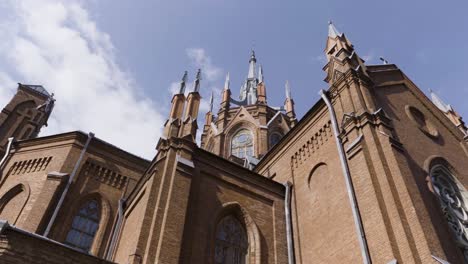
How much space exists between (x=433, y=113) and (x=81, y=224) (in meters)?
16.3

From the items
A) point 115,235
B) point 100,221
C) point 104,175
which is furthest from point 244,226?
point 104,175

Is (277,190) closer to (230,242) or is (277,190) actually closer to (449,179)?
→ (230,242)

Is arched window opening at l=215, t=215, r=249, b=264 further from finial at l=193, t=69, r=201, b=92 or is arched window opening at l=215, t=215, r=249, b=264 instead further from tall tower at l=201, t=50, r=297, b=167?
tall tower at l=201, t=50, r=297, b=167

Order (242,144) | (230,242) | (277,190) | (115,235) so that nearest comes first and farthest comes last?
1. (230,242)
2. (115,235)
3. (277,190)
4. (242,144)

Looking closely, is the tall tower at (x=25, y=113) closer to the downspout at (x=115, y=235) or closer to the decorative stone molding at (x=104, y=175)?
the decorative stone molding at (x=104, y=175)

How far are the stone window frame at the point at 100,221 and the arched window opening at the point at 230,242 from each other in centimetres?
565

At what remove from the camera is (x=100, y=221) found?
1526 cm

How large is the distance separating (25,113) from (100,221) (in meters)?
9.86

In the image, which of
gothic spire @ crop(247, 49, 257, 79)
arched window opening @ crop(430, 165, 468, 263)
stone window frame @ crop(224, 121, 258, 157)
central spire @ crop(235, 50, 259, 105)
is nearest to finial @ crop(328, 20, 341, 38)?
arched window opening @ crop(430, 165, 468, 263)

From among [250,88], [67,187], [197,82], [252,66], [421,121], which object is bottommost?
[67,187]

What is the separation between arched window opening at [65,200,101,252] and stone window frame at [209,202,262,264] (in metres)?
6.05

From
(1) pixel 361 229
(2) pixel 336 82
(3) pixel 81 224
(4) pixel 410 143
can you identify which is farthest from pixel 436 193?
(3) pixel 81 224

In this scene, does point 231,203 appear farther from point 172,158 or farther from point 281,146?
point 281,146

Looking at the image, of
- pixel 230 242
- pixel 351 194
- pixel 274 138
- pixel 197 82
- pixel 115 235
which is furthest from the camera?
pixel 274 138
